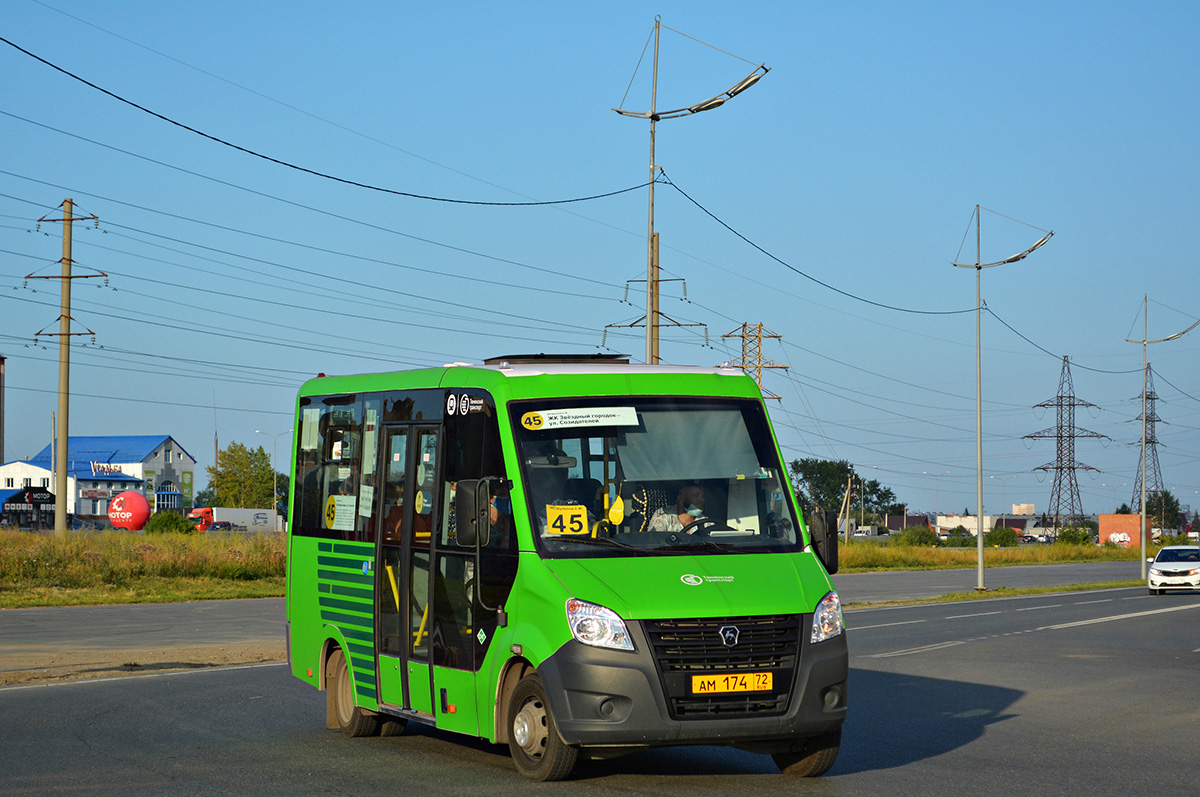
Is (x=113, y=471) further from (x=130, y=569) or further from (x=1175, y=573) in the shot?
(x=1175, y=573)

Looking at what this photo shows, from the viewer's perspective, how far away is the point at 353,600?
35.2 feet

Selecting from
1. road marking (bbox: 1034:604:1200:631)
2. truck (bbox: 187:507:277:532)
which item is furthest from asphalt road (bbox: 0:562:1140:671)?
truck (bbox: 187:507:277:532)

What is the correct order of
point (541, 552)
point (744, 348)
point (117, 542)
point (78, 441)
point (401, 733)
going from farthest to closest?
point (78, 441) → point (744, 348) → point (117, 542) → point (401, 733) → point (541, 552)

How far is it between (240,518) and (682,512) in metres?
93.6

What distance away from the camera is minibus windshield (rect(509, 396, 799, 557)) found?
8609 mm

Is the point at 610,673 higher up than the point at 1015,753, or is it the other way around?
the point at 610,673

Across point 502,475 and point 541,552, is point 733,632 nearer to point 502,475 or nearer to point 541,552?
point 541,552

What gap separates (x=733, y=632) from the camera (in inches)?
314

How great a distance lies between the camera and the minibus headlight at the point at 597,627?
787 centimetres

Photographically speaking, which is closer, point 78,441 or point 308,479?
point 308,479

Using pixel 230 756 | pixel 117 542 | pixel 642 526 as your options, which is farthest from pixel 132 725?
pixel 117 542

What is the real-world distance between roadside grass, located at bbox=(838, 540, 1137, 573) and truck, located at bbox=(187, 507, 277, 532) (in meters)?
43.8

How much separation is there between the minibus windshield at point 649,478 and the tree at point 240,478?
350 feet

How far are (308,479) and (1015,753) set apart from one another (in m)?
6.36
